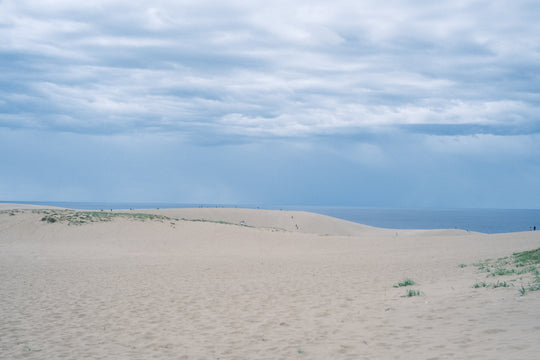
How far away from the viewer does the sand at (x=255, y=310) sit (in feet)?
23.9

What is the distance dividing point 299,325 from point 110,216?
33.2m

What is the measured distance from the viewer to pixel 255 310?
11.0 meters

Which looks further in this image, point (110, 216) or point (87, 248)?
point (110, 216)

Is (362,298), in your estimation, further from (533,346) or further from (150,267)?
(150,267)

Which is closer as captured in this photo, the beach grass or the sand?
the sand

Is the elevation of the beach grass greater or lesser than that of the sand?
greater

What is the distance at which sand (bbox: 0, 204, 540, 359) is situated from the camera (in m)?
7.27

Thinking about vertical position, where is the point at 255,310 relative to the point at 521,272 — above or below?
below

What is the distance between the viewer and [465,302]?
9.14 metres

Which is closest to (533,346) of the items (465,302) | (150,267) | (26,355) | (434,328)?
(434,328)

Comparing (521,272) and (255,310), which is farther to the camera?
(521,272)

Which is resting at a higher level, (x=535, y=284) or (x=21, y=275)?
(x=535, y=284)

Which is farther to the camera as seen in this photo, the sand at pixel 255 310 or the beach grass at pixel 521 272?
the beach grass at pixel 521 272

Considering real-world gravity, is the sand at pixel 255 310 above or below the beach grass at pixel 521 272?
below
